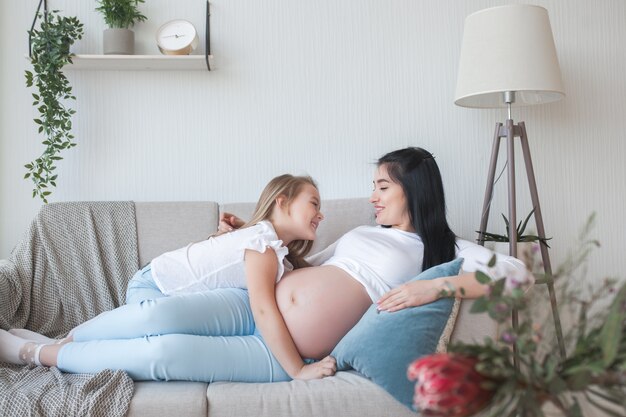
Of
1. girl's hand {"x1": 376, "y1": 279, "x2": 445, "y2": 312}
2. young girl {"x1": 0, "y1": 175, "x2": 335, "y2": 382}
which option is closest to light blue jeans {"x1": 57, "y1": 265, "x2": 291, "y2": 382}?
young girl {"x1": 0, "y1": 175, "x2": 335, "y2": 382}

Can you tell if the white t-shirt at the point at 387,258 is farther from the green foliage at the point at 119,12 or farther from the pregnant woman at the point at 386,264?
the green foliage at the point at 119,12

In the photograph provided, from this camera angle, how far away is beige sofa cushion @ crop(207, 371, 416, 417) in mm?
1744

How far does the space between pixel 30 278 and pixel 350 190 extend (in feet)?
4.31

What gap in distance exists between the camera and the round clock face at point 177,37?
2.77 m

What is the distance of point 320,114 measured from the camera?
116 inches

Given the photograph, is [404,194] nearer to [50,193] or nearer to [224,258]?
[224,258]

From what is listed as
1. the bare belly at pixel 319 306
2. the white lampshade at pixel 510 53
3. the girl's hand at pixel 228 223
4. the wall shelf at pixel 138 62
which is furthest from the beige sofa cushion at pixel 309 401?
the wall shelf at pixel 138 62

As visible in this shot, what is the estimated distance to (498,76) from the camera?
8.19ft

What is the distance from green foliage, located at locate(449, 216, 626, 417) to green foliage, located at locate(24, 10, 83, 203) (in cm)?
222

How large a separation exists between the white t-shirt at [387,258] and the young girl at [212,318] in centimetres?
16

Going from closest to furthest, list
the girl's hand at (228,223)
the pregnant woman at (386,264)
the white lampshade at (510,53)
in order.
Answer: the pregnant woman at (386,264) → the girl's hand at (228,223) → the white lampshade at (510,53)

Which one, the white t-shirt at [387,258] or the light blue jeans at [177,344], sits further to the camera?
the white t-shirt at [387,258]

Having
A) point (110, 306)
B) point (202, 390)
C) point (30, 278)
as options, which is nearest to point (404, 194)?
point (202, 390)

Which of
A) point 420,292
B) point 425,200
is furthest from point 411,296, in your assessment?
point 425,200
